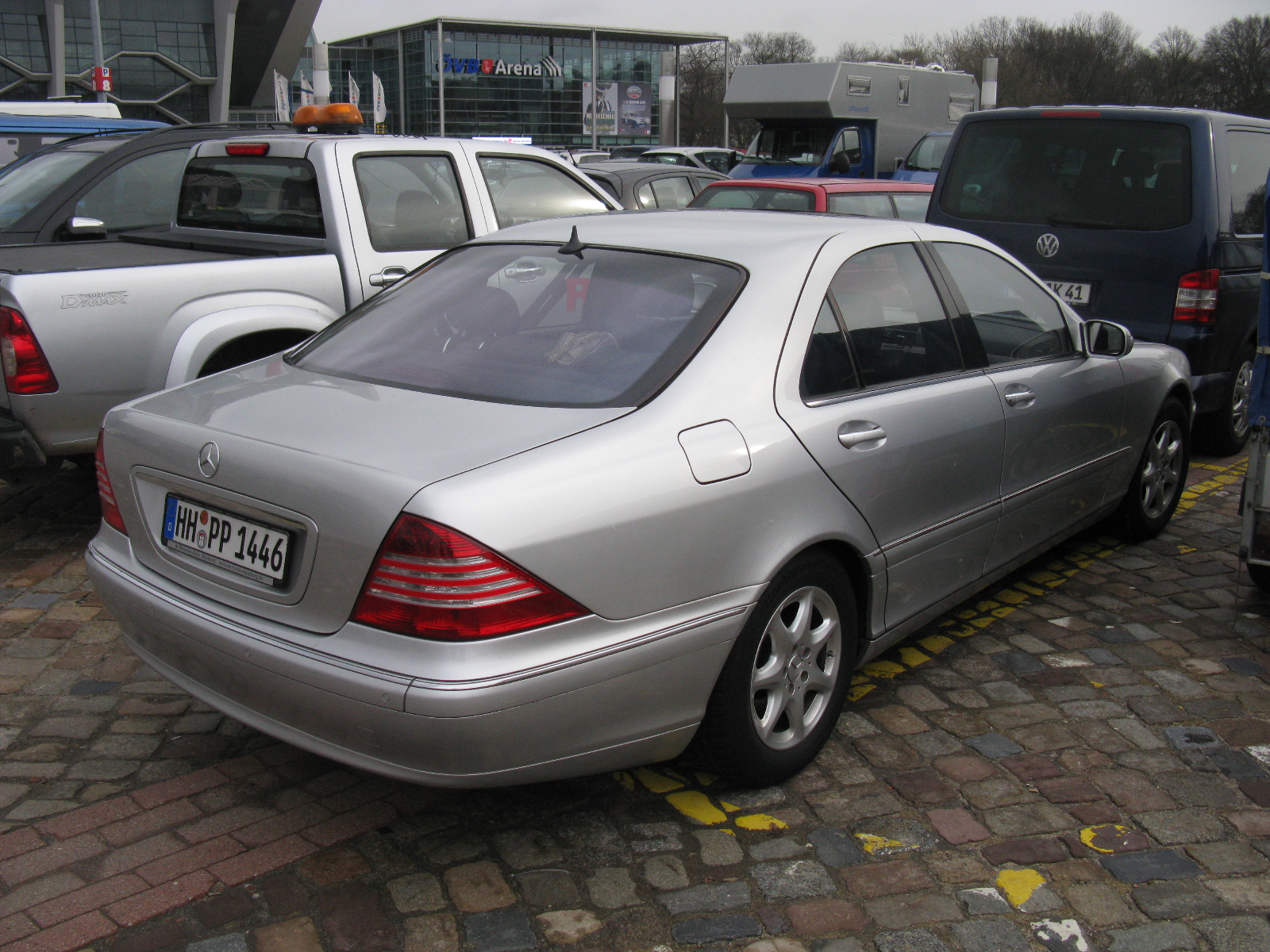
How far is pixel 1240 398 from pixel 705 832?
576cm

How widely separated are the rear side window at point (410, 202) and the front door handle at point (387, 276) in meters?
0.22

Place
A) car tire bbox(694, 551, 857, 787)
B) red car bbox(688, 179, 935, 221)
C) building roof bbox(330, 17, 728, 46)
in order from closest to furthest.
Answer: car tire bbox(694, 551, 857, 787), red car bbox(688, 179, 935, 221), building roof bbox(330, 17, 728, 46)

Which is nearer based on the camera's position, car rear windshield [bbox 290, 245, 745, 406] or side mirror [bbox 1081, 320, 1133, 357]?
car rear windshield [bbox 290, 245, 745, 406]

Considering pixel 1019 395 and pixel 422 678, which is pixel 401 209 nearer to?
pixel 1019 395

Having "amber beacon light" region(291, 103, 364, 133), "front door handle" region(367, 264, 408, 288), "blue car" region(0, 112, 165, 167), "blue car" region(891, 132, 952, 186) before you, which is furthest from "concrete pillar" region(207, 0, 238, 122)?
"front door handle" region(367, 264, 408, 288)

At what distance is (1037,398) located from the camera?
13.8 ft

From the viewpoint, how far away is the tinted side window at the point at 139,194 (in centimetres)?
785

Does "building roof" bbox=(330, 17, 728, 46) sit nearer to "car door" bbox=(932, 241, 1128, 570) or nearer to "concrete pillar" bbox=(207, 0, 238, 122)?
"concrete pillar" bbox=(207, 0, 238, 122)

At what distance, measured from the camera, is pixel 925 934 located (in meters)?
2.62

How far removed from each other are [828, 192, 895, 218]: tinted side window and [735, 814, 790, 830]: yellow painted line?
7141 millimetres

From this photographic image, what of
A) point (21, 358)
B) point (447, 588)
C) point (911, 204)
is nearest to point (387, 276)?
point (21, 358)

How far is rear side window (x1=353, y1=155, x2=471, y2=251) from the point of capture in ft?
20.0

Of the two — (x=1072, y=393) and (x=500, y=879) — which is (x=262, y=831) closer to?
(x=500, y=879)

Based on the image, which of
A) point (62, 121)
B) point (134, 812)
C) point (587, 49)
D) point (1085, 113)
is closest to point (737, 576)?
point (134, 812)
